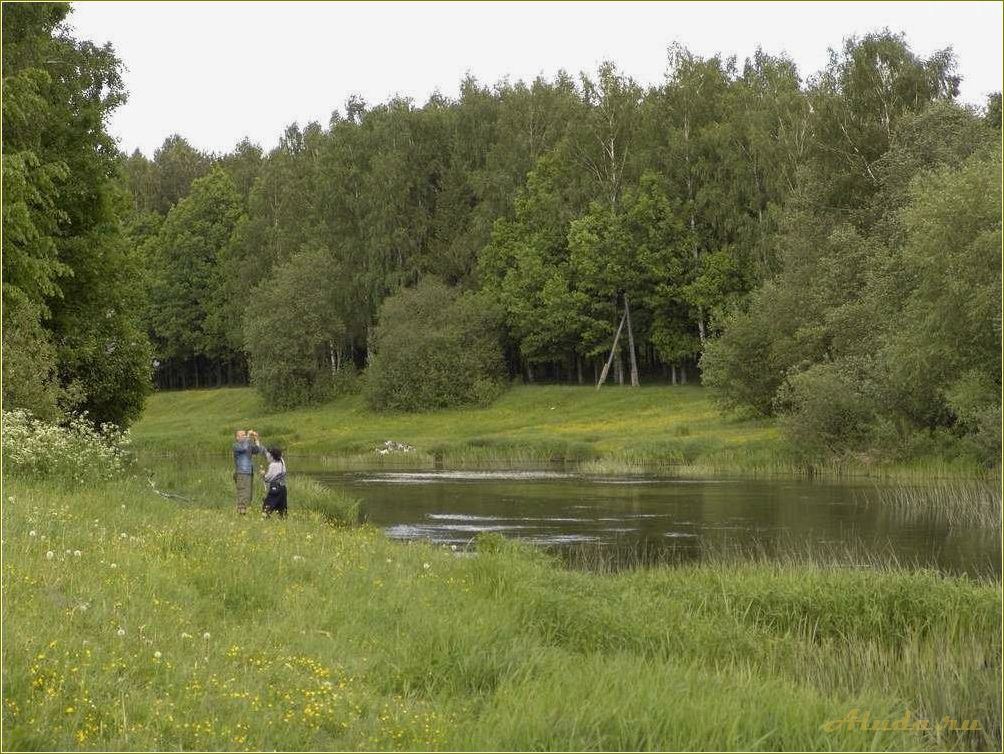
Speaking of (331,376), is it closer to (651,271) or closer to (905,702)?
(651,271)

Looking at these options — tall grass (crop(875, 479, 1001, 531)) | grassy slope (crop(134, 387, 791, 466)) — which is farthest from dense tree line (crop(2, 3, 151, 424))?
tall grass (crop(875, 479, 1001, 531))

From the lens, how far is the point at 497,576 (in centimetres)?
1538

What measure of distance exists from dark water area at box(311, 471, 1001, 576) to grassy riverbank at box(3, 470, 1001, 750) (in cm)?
493

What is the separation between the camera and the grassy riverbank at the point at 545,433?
4844cm

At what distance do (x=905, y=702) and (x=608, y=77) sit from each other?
69.0 meters

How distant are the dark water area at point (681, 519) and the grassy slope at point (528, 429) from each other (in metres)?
9.03

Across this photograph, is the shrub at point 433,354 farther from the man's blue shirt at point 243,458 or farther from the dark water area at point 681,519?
the man's blue shirt at point 243,458

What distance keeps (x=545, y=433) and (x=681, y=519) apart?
3256cm

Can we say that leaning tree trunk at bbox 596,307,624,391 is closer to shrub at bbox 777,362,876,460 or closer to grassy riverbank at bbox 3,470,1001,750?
shrub at bbox 777,362,876,460

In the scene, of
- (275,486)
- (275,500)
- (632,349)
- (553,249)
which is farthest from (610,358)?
(275,486)

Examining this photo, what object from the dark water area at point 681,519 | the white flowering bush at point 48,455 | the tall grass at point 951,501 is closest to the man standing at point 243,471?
the white flowering bush at point 48,455

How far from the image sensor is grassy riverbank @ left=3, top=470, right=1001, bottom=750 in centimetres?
914

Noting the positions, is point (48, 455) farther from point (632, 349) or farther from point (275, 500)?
point (632, 349)

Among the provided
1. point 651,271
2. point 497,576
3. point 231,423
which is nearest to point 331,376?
point 231,423
